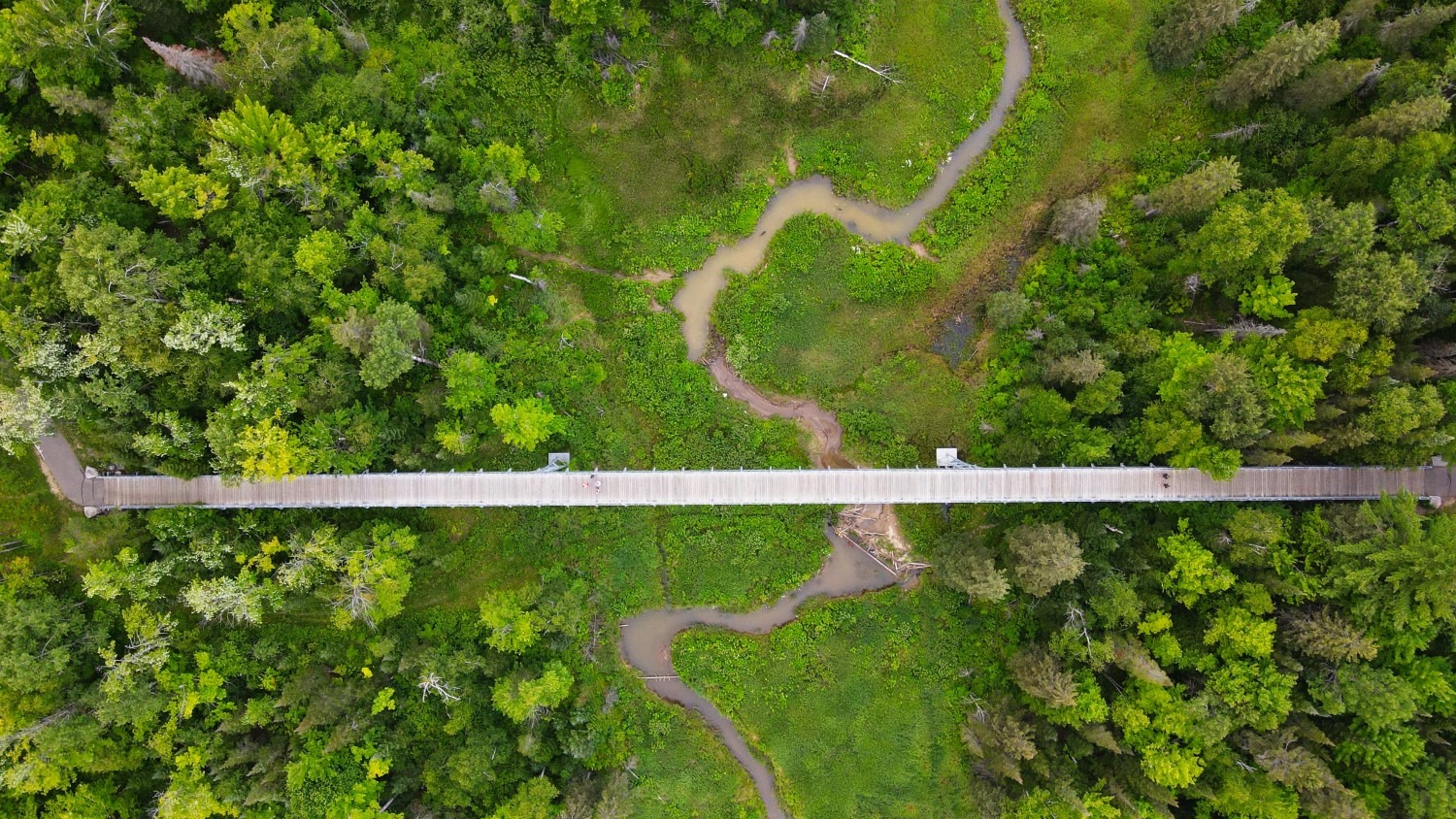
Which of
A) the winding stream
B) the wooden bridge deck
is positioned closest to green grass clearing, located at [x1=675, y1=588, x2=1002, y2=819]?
the winding stream

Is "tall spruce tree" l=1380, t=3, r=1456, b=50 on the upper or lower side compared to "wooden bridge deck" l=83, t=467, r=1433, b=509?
upper

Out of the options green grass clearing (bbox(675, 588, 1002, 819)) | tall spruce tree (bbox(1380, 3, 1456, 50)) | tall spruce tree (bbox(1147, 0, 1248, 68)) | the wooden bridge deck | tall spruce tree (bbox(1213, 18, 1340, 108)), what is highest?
tall spruce tree (bbox(1147, 0, 1248, 68))

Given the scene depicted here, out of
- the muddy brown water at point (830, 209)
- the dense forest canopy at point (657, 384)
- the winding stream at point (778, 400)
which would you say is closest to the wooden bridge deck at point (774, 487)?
the dense forest canopy at point (657, 384)

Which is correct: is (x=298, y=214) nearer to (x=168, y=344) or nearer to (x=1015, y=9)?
(x=168, y=344)

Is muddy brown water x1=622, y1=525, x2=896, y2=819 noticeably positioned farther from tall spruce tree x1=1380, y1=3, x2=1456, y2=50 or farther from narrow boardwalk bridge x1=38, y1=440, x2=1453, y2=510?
tall spruce tree x1=1380, y1=3, x2=1456, y2=50

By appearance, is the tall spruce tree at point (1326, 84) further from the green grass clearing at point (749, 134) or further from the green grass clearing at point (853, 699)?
the green grass clearing at point (853, 699)

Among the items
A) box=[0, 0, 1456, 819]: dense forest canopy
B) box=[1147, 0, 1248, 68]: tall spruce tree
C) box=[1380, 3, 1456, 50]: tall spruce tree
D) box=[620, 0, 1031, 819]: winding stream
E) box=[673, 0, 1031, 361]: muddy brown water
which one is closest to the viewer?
box=[0, 0, 1456, 819]: dense forest canopy
